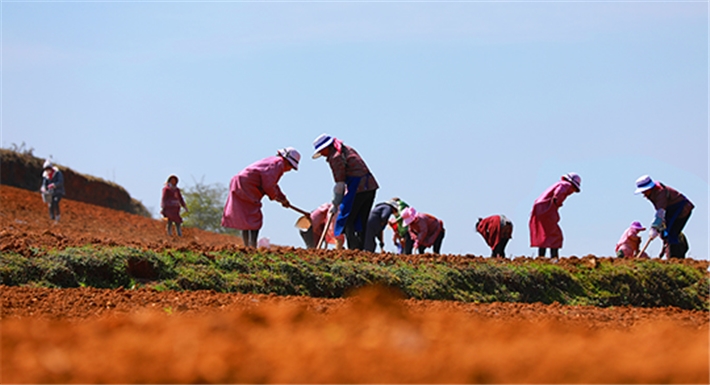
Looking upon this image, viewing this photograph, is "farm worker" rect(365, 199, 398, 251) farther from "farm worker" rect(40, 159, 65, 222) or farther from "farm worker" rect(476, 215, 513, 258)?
"farm worker" rect(40, 159, 65, 222)

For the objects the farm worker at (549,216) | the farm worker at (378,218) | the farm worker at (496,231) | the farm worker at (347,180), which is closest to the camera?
the farm worker at (347,180)

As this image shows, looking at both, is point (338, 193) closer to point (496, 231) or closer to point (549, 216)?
point (549, 216)

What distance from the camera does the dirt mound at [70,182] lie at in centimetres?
3716

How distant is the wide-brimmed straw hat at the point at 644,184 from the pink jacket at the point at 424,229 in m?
5.20

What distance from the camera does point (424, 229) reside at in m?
Result: 19.6

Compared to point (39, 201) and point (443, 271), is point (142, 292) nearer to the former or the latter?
point (443, 271)

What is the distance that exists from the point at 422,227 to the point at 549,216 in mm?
4679

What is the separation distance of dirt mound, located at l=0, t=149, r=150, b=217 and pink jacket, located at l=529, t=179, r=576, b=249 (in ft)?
88.1

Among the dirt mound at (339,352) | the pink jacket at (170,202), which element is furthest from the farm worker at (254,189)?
the pink jacket at (170,202)

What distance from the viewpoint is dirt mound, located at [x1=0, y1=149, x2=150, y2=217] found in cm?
3716

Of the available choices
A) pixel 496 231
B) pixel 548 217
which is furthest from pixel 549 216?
pixel 496 231

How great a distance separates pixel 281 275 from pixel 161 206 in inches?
515

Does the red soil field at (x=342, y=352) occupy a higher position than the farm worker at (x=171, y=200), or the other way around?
the farm worker at (x=171, y=200)

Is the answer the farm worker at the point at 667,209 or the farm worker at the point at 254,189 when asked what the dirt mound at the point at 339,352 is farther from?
the farm worker at the point at 667,209
